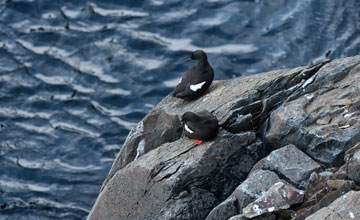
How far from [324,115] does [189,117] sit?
187 cm

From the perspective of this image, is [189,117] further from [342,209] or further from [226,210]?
[342,209]

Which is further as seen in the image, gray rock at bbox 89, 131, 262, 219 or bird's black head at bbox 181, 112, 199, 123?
bird's black head at bbox 181, 112, 199, 123

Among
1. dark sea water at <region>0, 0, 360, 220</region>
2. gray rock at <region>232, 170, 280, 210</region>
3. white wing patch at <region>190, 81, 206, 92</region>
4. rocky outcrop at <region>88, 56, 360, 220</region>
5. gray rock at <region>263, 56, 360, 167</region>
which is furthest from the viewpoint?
dark sea water at <region>0, 0, 360, 220</region>

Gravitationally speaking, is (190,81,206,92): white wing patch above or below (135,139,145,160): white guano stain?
above

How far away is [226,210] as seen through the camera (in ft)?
24.5

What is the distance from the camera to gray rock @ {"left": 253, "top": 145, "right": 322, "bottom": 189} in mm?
7488

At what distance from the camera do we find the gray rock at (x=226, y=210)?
745 centimetres

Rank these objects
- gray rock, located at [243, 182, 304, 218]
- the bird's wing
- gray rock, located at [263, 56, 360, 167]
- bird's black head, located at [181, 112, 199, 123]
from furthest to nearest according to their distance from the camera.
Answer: the bird's wing → bird's black head, located at [181, 112, 199, 123] → gray rock, located at [263, 56, 360, 167] → gray rock, located at [243, 182, 304, 218]

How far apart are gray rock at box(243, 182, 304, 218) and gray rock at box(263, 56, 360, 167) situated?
97cm

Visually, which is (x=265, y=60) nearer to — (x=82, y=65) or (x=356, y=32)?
(x=356, y=32)

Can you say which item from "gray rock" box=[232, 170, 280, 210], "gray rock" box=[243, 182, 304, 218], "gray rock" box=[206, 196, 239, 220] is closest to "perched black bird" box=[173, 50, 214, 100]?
"gray rock" box=[232, 170, 280, 210]

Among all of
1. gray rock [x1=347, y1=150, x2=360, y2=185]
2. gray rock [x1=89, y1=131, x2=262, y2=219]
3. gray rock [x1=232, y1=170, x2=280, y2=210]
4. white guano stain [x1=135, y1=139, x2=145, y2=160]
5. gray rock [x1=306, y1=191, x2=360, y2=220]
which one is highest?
gray rock [x1=306, y1=191, x2=360, y2=220]

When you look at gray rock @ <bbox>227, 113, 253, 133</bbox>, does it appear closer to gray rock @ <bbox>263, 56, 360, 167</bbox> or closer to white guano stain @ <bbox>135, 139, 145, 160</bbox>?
gray rock @ <bbox>263, 56, 360, 167</bbox>

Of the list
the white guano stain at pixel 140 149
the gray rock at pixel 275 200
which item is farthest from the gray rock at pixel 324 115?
the white guano stain at pixel 140 149
